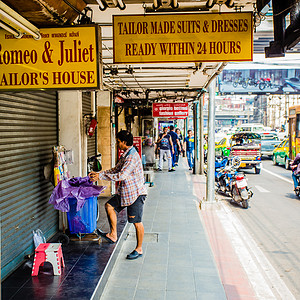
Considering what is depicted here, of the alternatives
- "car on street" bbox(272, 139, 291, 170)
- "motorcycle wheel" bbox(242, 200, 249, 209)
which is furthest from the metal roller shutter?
"car on street" bbox(272, 139, 291, 170)

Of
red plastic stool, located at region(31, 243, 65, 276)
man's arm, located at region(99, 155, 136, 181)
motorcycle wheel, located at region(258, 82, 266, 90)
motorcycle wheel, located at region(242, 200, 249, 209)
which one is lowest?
motorcycle wheel, located at region(242, 200, 249, 209)

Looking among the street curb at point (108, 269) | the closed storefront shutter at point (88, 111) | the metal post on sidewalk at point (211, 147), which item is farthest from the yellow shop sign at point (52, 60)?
the metal post on sidewalk at point (211, 147)

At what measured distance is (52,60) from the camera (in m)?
3.77

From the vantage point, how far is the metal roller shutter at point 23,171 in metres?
4.56

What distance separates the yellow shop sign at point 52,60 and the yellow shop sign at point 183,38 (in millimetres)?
373

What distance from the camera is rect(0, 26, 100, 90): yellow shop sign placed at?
147 inches

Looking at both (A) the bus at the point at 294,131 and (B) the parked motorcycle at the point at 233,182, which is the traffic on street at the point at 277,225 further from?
(A) the bus at the point at 294,131

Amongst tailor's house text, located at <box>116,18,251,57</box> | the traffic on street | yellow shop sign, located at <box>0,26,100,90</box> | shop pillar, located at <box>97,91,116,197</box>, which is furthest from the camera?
shop pillar, located at <box>97,91,116,197</box>

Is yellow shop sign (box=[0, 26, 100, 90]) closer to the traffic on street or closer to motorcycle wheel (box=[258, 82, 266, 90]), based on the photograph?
the traffic on street

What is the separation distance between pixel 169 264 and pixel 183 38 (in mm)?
3410

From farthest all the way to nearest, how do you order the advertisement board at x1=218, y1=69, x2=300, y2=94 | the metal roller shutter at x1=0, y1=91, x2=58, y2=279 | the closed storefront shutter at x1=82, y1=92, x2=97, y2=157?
the advertisement board at x1=218, y1=69, x2=300, y2=94 → the closed storefront shutter at x1=82, y1=92, x2=97, y2=157 → the metal roller shutter at x1=0, y1=91, x2=58, y2=279

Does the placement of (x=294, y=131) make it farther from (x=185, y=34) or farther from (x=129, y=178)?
(x=185, y=34)

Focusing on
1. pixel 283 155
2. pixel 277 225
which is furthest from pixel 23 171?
pixel 283 155

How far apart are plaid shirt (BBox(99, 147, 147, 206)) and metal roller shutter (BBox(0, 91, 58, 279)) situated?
3.74 ft
